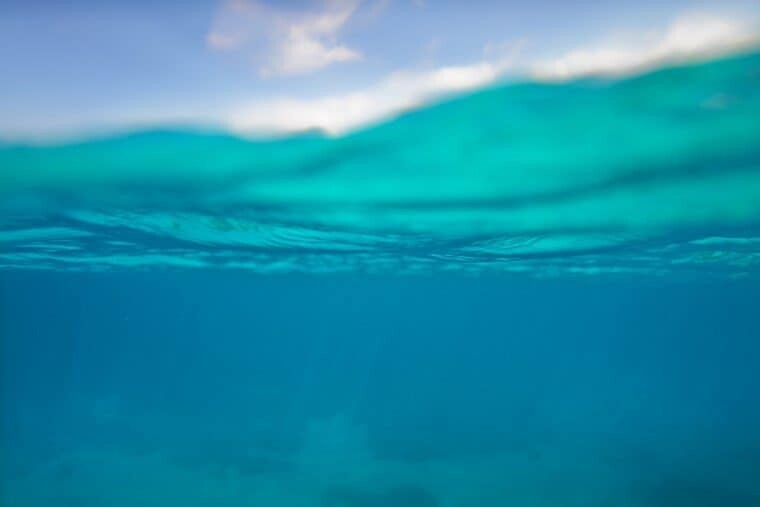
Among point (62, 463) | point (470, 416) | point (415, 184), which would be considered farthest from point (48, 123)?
point (470, 416)

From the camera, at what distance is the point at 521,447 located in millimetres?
25719

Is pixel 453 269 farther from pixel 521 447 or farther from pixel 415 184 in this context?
pixel 415 184

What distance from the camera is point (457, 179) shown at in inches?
428

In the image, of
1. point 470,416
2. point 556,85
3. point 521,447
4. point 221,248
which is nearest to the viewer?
point 556,85

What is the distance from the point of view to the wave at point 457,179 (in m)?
7.61

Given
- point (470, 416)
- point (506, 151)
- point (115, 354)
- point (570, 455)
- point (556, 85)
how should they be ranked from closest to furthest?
point (556, 85), point (506, 151), point (570, 455), point (470, 416), point (115, 354)

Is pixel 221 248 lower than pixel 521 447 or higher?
higher

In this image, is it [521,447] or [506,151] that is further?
[521,447]

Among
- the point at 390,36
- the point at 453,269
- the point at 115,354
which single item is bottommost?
the point at 115,354

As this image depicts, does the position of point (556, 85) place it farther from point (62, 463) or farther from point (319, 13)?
point (62, 463)

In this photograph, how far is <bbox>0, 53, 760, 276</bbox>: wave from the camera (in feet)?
25.0

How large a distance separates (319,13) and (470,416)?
33696 mm

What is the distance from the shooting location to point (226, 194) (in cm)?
1210

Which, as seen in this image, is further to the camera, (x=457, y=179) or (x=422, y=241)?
(x=422, y=241)
